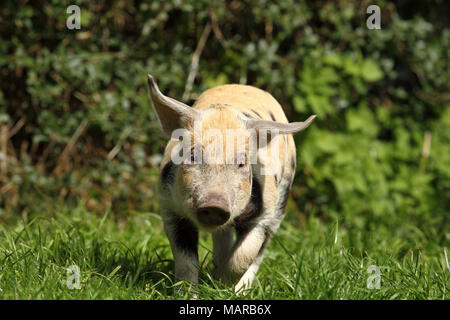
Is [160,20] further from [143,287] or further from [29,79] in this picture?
[143,287]

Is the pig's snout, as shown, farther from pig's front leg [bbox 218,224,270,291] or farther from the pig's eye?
pig's front leg [bbox 218,224,270,291]

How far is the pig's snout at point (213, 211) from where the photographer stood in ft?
10.9

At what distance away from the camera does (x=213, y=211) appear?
11.1 feet

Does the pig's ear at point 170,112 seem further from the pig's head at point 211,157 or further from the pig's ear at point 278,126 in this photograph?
the pig's ear at point 278,126

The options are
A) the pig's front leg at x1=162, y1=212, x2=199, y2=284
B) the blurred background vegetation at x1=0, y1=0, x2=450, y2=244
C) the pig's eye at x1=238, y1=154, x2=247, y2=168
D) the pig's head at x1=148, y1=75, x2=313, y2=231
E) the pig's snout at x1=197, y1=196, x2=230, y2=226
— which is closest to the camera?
the pig's snout at x1=197, y1=196, x2=230, y2=226

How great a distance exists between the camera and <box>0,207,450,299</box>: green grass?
11.4 feet

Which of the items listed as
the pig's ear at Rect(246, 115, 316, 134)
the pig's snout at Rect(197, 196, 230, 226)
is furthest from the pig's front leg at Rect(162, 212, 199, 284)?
the pig's ear at Rect(246, 115, 316, 134)

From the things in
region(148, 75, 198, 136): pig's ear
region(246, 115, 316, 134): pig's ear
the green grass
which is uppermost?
region(148, 75, 198, 136): pig's ear

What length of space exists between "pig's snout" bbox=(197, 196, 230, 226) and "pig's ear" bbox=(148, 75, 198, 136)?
625 mm

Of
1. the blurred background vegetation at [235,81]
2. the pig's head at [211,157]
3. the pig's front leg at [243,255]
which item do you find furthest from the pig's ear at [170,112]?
the blurred background vegetation at [235,81]

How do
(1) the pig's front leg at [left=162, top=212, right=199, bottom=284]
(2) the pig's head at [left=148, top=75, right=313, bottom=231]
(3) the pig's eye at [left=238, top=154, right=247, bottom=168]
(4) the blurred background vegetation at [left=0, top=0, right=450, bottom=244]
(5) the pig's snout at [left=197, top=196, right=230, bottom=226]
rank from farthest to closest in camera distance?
(4) the blurred background vegetation at [left=0, top=0, right=450, bottom=244] → (1) the pig's front leg at [left=162, top=212, right=199, bottom=284] → (3) the pig's eye at [left=238, top=154, right=247, bottom=168] → (2) the pig's head at [left=148, top=75, right=313, bottom=231] → (5) the pig's snout at [left=197, top=196, right=230, bottom=226]

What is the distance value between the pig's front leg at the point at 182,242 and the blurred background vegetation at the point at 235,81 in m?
2.46

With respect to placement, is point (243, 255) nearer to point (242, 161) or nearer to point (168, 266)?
point (242, 161)
